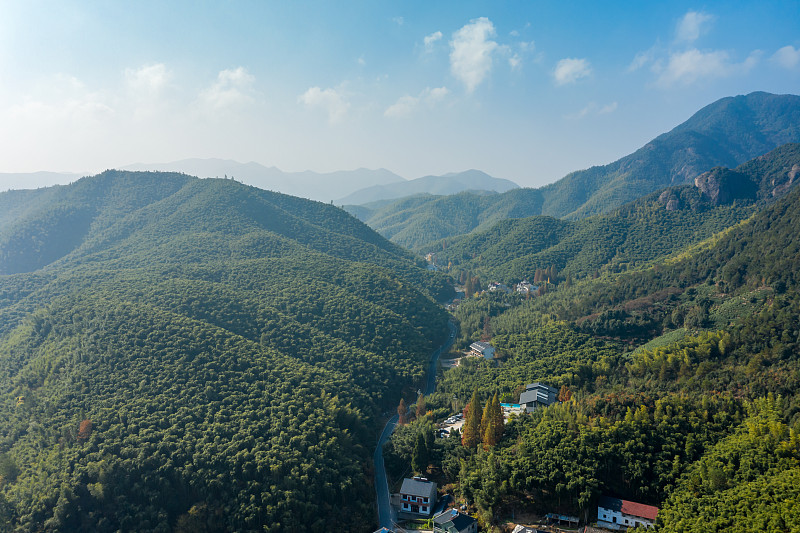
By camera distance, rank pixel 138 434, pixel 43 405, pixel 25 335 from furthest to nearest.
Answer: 1. pixel 25 335
2. pixel 43 405
3. pixel 138 434

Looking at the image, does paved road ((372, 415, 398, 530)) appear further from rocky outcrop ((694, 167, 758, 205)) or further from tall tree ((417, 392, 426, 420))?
rocky outcrop ((694, 167, 758, 205))

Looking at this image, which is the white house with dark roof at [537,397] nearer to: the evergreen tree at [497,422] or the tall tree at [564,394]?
the tall tree at [564,394]

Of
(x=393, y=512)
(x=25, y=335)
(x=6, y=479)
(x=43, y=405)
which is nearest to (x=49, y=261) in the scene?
(x=25, y=335)

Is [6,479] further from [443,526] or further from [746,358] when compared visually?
[746,358]

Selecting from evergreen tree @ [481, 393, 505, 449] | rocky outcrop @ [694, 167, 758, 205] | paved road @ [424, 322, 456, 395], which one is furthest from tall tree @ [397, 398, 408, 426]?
rocky outcrop @ [694, 167, 758, 205]

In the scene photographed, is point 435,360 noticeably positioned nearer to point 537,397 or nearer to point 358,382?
point 358,382

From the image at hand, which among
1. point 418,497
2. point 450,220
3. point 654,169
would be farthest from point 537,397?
point 654,169

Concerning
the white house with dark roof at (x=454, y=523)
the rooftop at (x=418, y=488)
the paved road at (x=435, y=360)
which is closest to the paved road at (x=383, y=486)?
the rooftop at (x=418, y=488)
